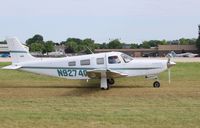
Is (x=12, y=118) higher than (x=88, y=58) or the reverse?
the reverse

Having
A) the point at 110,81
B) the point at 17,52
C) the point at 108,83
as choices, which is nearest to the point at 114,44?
the point at 17,52

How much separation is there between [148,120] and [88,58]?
9699 millimetres

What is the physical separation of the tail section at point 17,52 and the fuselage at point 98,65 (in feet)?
2.24

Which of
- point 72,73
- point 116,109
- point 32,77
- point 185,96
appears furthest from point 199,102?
point 32,77

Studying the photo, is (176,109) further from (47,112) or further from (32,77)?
(32,77)

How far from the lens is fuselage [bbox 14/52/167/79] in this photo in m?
19.8

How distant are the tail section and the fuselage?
68 centimetres

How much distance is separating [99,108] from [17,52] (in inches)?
373

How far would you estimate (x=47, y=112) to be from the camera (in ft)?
39.5

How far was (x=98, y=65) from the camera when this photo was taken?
19906 mm

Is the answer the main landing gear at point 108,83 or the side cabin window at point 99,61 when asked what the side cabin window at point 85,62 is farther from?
the main landing gear at point 108,83

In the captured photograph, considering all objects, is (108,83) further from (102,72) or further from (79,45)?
(79,45)

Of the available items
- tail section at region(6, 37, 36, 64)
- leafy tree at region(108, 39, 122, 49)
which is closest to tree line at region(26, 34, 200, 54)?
leafy tree at region(108, 39, 122, 49)

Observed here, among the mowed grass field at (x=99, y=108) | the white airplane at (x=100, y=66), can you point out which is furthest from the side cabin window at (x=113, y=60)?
the mowed grass field at (x=99, y=108)
